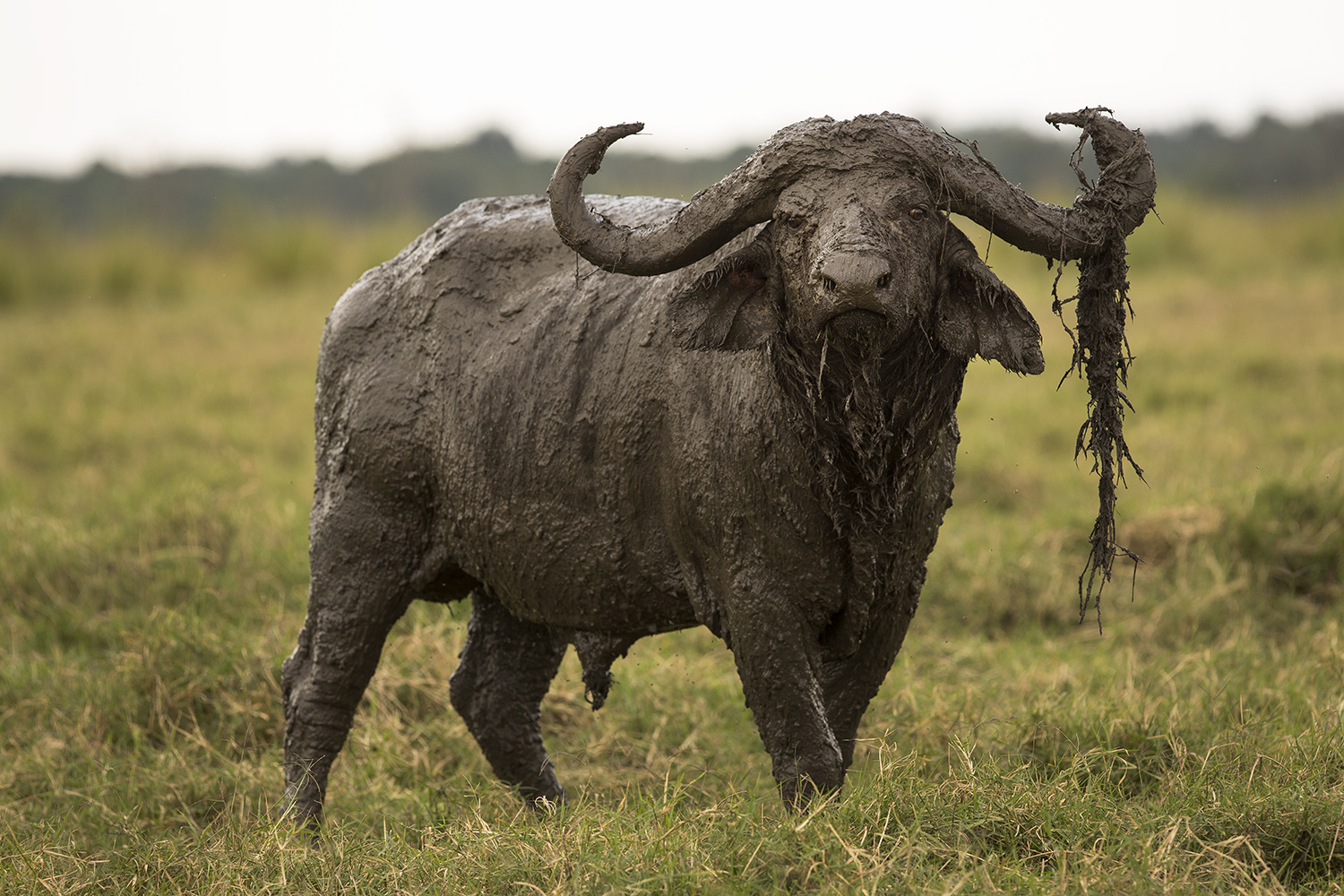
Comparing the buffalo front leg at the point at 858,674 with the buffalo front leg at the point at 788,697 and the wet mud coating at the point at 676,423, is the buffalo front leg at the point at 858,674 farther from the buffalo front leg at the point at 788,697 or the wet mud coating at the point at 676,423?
the buffalo front leg at the point at 788,697

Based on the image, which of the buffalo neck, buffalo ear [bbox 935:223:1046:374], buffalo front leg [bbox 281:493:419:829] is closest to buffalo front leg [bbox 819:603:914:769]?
the buffalo neck

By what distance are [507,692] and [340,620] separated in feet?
2.23

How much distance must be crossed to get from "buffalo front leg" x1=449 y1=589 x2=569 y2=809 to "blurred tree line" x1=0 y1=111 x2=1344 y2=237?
796 cm

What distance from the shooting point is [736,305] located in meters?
3.20

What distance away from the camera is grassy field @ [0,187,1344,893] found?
326 centimetres

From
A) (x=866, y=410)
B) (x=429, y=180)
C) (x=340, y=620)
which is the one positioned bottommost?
(x=340, y=620)

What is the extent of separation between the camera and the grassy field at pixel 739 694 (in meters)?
3.26

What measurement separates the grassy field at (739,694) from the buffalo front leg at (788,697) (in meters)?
0.13

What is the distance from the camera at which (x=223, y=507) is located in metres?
7.17

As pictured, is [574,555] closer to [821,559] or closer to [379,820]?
[821,559]

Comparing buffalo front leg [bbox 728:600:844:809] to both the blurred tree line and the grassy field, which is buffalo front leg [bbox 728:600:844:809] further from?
the blurred tree line

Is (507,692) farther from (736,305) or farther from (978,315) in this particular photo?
(978,315)

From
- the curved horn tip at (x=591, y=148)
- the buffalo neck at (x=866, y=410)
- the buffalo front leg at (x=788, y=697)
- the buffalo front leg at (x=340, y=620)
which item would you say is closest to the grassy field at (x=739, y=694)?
the buffalo front leg at (x=788, y=697)

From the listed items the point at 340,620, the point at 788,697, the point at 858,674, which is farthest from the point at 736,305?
the point at 340,620
